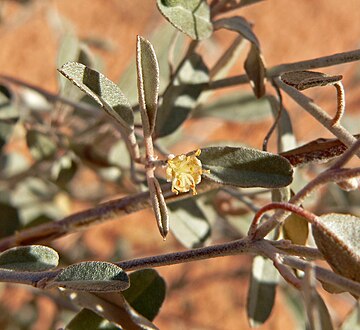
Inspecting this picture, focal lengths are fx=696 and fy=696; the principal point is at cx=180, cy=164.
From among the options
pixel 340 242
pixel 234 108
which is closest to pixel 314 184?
pixel 340 242

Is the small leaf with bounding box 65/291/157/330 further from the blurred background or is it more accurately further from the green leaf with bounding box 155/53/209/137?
the blurred background

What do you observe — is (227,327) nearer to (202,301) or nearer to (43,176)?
(202,301)

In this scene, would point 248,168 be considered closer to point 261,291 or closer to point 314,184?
point 314,184

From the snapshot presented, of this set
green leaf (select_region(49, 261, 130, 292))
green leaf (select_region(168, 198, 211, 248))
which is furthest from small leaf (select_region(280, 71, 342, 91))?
green leaf (select_region(168, 198, 211, 248))

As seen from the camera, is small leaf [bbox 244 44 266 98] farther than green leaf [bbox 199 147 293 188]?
Yes

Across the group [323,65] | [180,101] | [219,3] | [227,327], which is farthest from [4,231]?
[227,327]

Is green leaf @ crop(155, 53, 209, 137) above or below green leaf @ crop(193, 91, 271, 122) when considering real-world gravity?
above
